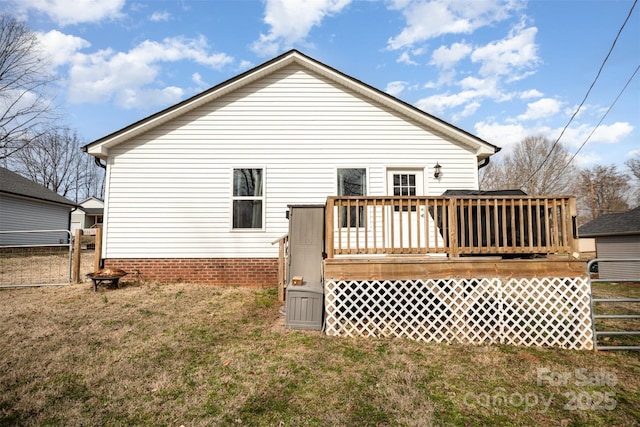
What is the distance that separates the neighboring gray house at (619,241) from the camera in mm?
13594

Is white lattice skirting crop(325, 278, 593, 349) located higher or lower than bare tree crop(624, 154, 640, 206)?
lower

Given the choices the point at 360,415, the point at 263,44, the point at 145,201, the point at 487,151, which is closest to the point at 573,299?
the point at 360,415

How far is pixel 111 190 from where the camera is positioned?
7555 millimetres

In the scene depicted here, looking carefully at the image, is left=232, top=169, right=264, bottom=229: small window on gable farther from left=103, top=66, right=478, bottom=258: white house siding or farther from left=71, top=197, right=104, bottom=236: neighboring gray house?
left=71, top=197, right=104, bottom=236: neighboring gray house

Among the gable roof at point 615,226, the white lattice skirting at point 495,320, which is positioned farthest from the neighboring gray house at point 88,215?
the gable roof at point 615,226

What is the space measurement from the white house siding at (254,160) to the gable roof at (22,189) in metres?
14.9

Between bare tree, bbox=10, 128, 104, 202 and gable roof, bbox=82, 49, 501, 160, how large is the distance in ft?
108

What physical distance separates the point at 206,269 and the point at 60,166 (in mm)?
41265

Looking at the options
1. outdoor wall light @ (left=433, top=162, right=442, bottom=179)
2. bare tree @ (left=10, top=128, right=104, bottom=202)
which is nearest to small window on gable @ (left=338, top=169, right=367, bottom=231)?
outdoor wall light @ (left=433, top=162, right=442, bottom=179)

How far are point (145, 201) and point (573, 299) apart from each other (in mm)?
8944

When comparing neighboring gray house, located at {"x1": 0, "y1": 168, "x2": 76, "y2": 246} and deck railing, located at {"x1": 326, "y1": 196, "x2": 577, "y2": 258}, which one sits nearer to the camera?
deck railing, located at {"x1": 326, "y1": 196, "x2": 577, "y2": 258}

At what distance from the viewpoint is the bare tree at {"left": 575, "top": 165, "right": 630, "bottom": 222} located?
3391 cm

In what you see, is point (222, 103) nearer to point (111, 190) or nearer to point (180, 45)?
point (111, 190)

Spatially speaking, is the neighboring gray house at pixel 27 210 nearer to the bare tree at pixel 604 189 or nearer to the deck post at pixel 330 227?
the deck post at pixel 330 227
